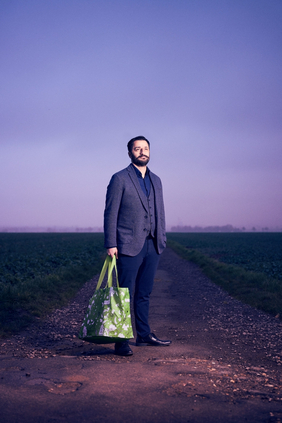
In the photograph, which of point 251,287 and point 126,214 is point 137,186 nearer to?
point 126,214

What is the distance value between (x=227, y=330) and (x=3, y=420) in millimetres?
4373

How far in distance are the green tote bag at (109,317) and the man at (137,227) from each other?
0.34 meters

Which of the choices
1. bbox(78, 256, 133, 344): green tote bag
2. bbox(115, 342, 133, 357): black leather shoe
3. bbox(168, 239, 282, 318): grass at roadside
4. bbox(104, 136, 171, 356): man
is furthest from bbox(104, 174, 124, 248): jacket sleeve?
bbox(168, 239, 282, 318): grass at roadside

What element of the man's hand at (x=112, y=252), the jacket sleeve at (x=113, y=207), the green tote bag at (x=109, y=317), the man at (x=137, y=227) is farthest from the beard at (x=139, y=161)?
the green tote bag at (x=109, y=317)

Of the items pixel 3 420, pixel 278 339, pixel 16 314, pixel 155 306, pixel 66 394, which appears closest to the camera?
pixel 3 420

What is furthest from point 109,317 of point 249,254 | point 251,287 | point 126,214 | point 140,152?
point 249,254

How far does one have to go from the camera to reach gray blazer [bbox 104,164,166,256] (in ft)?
14.6

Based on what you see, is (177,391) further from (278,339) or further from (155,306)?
(155,306)

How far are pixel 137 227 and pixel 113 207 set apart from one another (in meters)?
0.40

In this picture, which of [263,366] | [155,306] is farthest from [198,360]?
[155,306]

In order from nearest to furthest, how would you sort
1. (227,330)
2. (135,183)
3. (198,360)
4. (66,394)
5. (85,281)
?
(66,394)
(198,360)
(135,183)
(227,330)
(85,281)

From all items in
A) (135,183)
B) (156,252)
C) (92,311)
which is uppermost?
(135,183)

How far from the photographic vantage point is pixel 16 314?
270 inches

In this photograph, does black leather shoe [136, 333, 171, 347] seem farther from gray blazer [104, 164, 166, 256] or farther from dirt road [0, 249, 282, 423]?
gray blazer [104, 164, 166, 256]
